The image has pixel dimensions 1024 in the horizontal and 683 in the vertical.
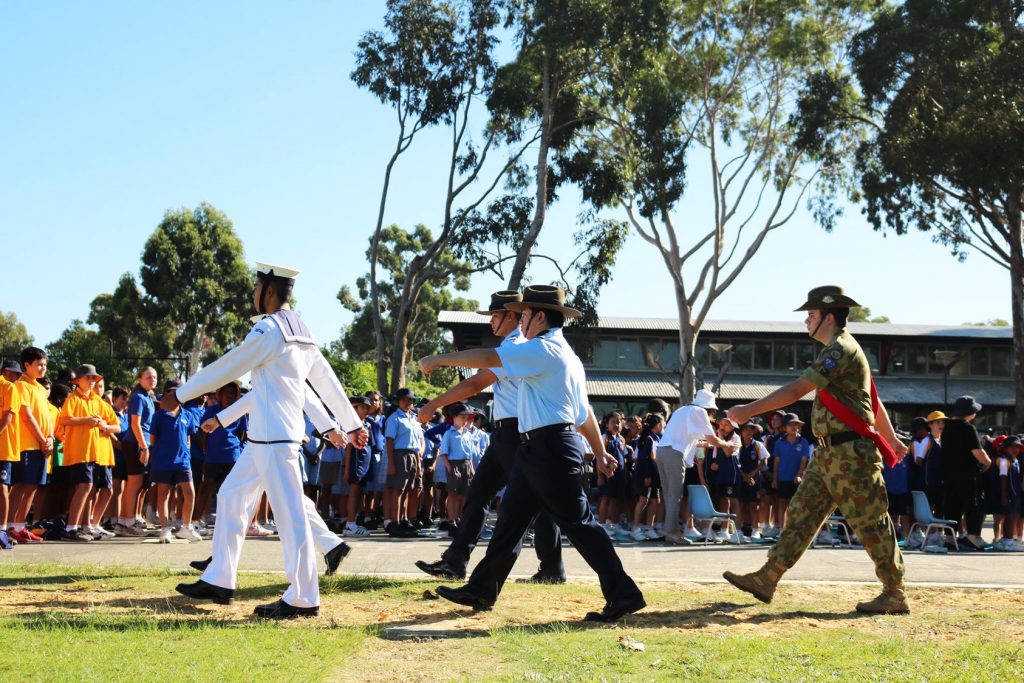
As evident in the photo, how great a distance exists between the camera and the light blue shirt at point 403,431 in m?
15.1

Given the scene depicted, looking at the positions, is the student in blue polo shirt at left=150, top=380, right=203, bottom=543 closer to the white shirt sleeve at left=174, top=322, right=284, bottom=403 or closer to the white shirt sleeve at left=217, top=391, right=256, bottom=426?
the white shirt sleeve at left=217, top=391, right=256, bottom=426

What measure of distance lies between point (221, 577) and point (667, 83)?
87.9ft

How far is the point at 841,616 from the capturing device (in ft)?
24.0

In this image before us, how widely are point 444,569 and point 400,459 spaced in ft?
22.9

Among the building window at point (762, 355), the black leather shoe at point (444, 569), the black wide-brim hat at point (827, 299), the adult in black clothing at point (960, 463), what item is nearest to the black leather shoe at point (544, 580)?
the black leather shoe at point (444, 569)

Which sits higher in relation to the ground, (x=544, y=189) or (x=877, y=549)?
(x=544, y=189)

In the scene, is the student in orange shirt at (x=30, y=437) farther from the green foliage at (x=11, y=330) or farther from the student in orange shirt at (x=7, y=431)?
the green foliage at (x=11, y=330)

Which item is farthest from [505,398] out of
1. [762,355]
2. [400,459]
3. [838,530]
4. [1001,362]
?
[1001,362]

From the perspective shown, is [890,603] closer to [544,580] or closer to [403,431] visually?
[544,580]

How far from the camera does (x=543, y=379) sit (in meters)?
6.85

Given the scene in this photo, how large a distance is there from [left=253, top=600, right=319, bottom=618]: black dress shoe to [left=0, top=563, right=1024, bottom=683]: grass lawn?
99 mm

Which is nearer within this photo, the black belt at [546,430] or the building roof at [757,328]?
the black belt at [546,430]

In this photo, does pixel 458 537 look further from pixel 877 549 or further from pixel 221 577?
pixel 877 549

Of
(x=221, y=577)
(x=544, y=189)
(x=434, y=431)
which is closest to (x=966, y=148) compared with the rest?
(x=544, y=189)
